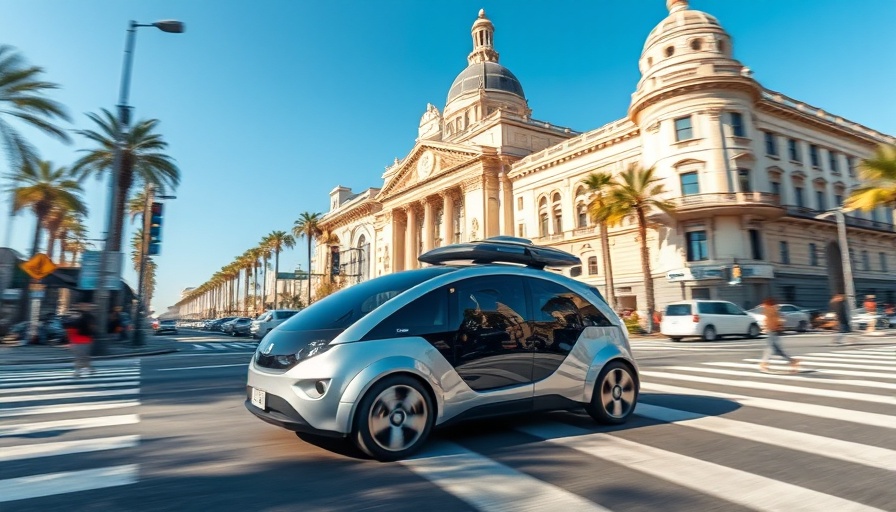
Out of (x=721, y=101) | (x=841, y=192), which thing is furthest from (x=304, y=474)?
(x=841, y=192)

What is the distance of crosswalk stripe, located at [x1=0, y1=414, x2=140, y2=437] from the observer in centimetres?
520

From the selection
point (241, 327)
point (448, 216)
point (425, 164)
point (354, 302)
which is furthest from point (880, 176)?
point (425, 164)

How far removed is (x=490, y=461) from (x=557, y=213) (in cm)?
4198

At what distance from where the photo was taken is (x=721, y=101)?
3203cm

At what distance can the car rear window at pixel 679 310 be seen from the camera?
868 inches

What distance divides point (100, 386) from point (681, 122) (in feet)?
110

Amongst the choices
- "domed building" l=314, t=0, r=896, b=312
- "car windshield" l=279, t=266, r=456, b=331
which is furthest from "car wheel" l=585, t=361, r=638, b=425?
"domed building" l=314, t=0, r=896, b=312

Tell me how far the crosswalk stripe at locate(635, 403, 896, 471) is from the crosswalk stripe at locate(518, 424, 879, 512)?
989 millimetres

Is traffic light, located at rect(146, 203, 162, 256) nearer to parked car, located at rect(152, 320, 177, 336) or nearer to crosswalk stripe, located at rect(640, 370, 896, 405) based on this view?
crosswalk stripe, located at rect(640, 370, 896, 405)

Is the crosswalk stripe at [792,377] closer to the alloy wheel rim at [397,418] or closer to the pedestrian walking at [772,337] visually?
the pedestrian walking at [772,337]

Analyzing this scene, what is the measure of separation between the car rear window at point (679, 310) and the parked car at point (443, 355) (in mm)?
18477

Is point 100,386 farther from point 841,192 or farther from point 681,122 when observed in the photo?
point 841,192

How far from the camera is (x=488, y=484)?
344cm

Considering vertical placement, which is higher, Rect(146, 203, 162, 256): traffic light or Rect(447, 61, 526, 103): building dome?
Rect(447, 61, 526, 103): building dome
